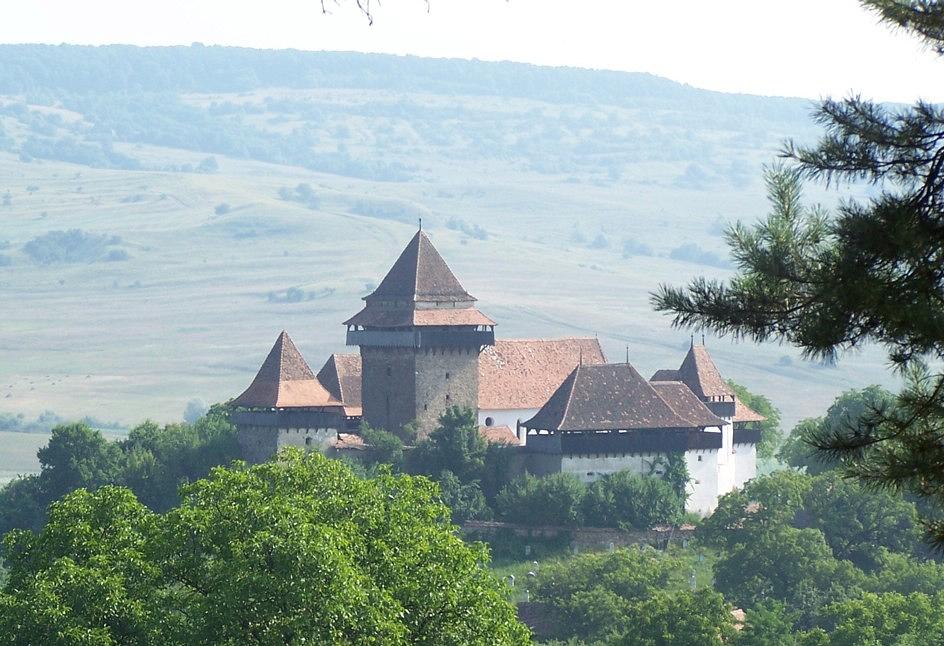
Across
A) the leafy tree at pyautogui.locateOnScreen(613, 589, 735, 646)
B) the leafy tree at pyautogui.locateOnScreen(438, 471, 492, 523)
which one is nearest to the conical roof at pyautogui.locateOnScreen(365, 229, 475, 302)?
the leafy tree at pyautogui.locateOnScreen(438, 471, 492, 523)

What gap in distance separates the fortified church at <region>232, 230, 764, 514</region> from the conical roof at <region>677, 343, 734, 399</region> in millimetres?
1524

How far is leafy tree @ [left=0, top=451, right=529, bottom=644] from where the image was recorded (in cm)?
3988

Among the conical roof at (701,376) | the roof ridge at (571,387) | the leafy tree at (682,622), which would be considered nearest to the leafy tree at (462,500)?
the roof ridge at (571,387)

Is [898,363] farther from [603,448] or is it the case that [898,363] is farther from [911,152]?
[603,448]

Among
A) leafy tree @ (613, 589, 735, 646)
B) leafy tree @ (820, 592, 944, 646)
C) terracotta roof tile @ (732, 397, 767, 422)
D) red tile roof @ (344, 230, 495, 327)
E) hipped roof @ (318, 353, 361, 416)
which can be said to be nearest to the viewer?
leafy tree @ (820, 592, 944, 646)

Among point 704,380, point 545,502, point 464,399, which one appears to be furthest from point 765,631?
point 704,380

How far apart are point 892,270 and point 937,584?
4798 centimetres

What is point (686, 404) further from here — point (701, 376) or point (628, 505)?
point (628, 505)

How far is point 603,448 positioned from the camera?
262 feet

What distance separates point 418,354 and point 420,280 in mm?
3441

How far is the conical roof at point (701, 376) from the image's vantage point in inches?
3474

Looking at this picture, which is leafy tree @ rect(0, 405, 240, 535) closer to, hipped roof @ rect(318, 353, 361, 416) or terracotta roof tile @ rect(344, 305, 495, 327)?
hipped roof @ rect(318, 353, 361, 416)

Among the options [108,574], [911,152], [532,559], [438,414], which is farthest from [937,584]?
[911,152]

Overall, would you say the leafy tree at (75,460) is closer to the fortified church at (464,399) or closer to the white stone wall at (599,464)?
the fortified church at (464,399)
